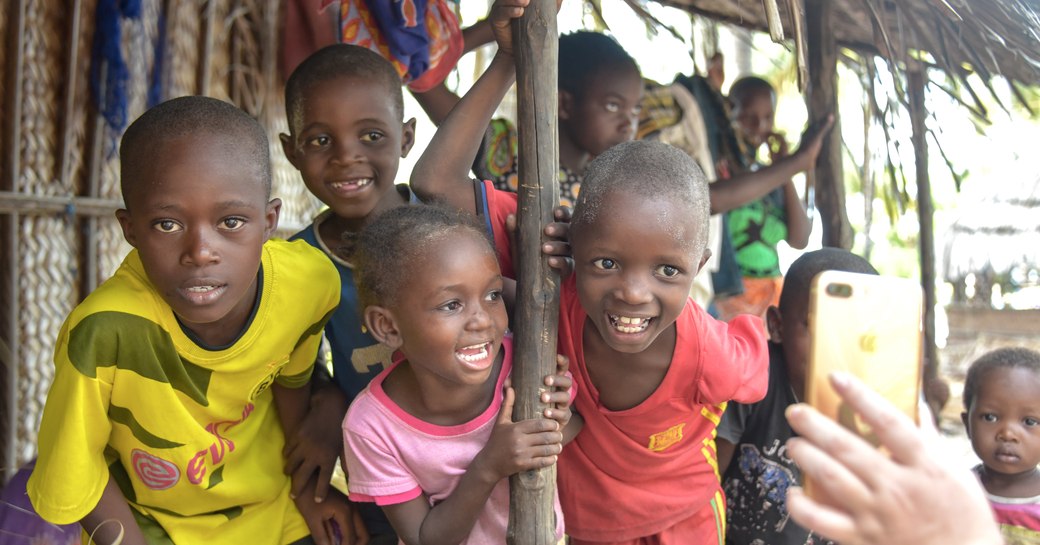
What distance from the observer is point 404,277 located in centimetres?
202

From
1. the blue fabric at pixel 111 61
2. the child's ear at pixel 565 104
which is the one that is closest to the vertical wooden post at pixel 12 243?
the blue fabric at pixel 111 61

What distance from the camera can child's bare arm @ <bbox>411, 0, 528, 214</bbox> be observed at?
2193mm

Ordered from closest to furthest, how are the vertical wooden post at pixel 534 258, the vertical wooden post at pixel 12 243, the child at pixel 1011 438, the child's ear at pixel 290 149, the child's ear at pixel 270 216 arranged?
the vertical wooden post at pixel 534 258
the child's ear at pixel 270 216
the child's ear at pixel 290 149
the child at pixel 1011 438
the vertical wooden post at pixel 12 243

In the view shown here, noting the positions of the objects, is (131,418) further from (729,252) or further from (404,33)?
(729,252)

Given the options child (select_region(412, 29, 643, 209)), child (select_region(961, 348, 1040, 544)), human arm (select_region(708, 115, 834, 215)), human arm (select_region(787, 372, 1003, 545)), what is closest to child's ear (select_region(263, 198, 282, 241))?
child (select_region(412, 29, 643, 209))

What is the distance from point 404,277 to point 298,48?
1.86 m

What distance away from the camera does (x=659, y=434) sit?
7.30ft

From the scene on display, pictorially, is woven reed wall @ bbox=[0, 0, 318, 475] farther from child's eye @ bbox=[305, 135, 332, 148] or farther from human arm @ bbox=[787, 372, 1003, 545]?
human arm @ bbox=[787, 372, 1003, 545]

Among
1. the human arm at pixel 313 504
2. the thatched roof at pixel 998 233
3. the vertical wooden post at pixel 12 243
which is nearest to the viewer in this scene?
the human arm at pixel 313 504

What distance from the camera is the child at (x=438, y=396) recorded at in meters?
1.98

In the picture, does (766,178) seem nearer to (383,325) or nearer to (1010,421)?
(1010,421)

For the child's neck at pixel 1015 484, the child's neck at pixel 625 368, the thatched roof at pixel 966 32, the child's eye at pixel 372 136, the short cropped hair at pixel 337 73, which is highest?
the thatched roof at pixel 966 32

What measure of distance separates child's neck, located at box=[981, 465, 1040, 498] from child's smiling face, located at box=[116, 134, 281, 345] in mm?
2588

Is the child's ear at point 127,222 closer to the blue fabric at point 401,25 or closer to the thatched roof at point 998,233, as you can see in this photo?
the blue fabric at point 401,25
